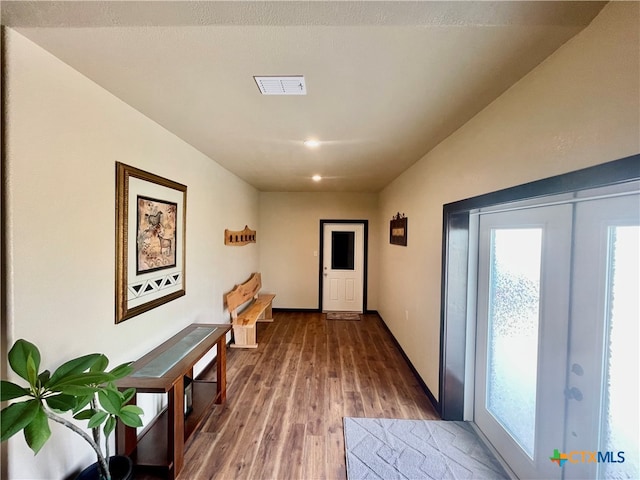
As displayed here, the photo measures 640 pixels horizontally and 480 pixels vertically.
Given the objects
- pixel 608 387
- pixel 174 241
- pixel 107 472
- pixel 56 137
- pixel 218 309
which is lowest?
pixel 107 472

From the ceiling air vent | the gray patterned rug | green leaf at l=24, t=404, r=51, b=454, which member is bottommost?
the gray patterned rug

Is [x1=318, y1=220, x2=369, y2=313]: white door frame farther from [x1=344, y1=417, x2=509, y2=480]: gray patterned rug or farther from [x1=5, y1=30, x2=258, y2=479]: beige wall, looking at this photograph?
[x1=5, y1=30, x2=258, y2=479]: beige wall

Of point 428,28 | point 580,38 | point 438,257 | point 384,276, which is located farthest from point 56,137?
point 384,276

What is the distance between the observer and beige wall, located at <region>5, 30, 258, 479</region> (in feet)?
3.60

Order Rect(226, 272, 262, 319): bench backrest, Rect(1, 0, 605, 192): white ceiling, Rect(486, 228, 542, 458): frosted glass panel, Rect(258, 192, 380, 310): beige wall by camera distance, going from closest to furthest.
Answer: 1. Rect(1, 0, 605, 192): white ceiling
2. Rect(486, 228, 542, 458): frosted glass panel
3. Rect(226, 272, 262, 319): bench backrest
4. Rect(258, 192, 380, 310): beige wall

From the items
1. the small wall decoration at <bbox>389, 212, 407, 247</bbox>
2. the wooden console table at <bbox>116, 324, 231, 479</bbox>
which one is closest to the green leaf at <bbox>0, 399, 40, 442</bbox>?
the wooden console table at <bbox>116, 324, 231, 479</bbox>

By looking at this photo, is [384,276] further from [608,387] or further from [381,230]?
[608,387]

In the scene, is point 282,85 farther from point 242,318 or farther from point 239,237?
point 242,318

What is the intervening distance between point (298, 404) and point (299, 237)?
10.8 ft

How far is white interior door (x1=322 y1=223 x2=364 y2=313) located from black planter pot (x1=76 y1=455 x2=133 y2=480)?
Result: 158 inches

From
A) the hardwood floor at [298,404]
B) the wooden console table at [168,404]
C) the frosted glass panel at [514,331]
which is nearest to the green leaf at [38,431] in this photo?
the wooden console table at [168,404]

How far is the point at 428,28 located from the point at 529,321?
5.58ft

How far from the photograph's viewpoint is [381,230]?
490 centimetres

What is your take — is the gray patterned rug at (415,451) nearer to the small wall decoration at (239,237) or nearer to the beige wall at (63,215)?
the beige wall at (63,215)
